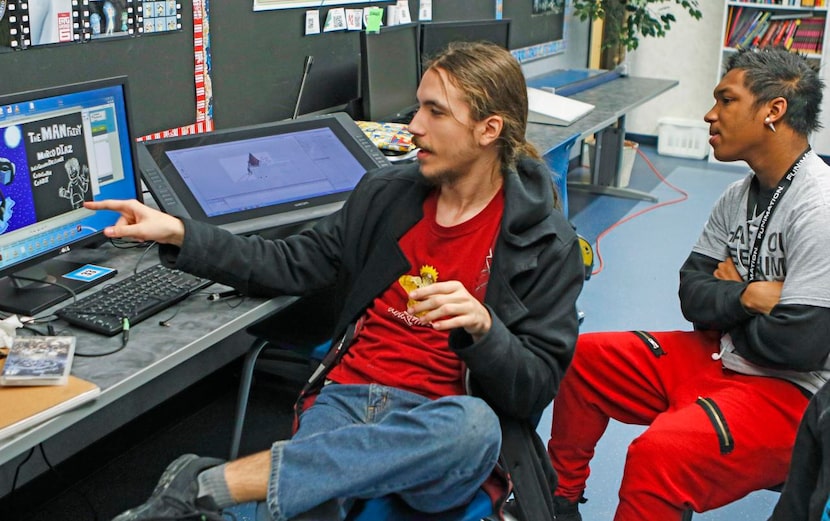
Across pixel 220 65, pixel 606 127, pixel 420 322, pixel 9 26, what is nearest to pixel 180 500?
pixel 420 322

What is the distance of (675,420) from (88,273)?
4.18ft

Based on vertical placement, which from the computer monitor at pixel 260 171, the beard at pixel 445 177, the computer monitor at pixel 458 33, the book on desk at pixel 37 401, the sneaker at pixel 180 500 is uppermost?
the computer monitor at pixel 458 33

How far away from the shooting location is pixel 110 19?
225 centimetres

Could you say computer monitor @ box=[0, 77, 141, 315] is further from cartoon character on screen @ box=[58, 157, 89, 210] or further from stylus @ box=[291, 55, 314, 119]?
stylus @ box=[291, 55, 314, 119]

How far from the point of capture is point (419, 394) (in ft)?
5.65

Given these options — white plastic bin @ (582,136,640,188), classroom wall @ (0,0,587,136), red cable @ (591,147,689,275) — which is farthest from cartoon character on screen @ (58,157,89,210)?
white plastic bin @ (582,136,640,188)

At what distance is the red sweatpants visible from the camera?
172cm

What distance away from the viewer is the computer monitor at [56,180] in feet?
5.55

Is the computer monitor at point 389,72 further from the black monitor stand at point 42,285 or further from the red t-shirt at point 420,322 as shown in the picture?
the black monitor stand at point 42,285

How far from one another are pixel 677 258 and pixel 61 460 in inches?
112

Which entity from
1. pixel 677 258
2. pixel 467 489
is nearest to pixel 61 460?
pixel 467 489

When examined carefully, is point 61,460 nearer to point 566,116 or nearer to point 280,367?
point 280,367

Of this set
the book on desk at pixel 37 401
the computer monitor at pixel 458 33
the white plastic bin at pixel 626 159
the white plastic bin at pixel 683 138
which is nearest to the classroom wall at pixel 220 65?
the computer monitor at pixel 458 33

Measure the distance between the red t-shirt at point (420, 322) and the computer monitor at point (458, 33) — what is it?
4.50ft
